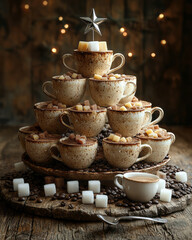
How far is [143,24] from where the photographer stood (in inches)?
176

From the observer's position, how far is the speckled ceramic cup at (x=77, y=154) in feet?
7.95

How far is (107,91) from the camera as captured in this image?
2.58 meters

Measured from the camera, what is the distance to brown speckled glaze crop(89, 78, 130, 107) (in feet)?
8.42

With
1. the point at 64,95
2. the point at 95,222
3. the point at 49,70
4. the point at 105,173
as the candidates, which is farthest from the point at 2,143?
the point at 95,222

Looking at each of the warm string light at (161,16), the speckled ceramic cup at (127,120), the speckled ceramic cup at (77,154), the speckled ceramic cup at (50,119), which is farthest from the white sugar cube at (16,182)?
the warm string light at (161,16)

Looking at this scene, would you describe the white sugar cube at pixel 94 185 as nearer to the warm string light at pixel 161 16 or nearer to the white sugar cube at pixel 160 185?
the white sugar cube at pixel 160 185

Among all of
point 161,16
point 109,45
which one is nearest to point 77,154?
point 109,45

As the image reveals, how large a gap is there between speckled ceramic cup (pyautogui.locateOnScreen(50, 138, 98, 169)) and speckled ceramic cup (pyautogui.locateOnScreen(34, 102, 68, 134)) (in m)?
0.20

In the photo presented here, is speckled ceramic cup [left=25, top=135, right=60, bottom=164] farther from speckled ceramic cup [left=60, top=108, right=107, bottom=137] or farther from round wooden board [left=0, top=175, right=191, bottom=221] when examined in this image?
round wooden board [left=0, top=175, right=191, bottom=221]

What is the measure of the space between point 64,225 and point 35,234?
0.55 ft

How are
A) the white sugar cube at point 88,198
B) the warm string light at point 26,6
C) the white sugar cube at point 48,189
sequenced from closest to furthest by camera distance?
the white sugar cube at point 88,198 → the white sugar cube at point 48,189 → the warm string light at point 26,6

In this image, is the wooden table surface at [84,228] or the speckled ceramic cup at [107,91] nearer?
the wooden table surface at [84,228]

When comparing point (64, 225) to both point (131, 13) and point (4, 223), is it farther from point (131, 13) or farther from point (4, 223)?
point (131, 13)

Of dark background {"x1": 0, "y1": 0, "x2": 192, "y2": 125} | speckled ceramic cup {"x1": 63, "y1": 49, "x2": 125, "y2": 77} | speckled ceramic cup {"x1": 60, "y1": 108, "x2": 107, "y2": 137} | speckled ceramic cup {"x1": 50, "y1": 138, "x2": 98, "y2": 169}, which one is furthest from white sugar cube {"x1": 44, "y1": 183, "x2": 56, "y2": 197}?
dark background {"x1": 0, "y1": 0, "x2": 192, "y2": 125}
